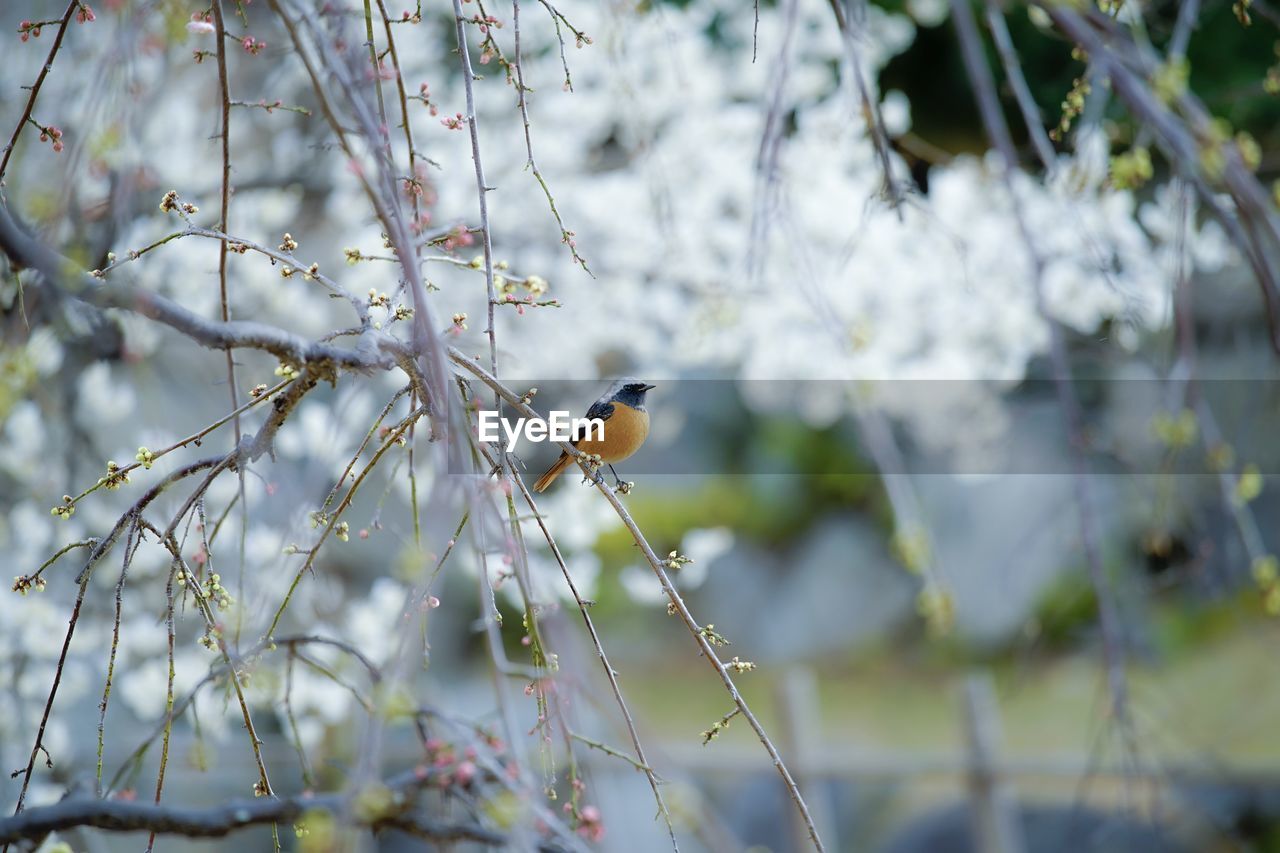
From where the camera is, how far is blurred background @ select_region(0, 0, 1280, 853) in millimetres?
1876

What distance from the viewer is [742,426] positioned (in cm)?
803

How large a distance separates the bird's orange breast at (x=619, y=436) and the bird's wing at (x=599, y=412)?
0.03m

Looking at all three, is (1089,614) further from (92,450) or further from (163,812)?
(163,812)

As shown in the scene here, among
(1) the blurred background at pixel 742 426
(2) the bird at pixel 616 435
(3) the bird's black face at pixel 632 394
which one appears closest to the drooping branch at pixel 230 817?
(1) the blurred background at pixel 742 426

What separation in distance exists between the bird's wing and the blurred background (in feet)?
0.88

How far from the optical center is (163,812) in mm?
1191

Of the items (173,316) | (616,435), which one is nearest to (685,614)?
(173,316)

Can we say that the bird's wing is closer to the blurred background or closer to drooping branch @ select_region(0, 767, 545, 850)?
the blurred background

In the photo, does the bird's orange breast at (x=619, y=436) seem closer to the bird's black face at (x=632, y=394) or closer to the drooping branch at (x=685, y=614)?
the bird's black face at (x=632, y=394)

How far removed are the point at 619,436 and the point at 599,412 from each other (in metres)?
0.18

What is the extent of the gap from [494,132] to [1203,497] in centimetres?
397

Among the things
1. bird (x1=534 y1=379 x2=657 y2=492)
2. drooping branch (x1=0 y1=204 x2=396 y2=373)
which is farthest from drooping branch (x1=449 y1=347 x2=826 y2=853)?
bird (x1=534 y1=379 x2=657 y2=492)

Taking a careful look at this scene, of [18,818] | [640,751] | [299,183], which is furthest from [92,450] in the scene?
[640,751]

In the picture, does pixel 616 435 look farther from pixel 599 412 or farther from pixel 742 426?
pixel 742 426
